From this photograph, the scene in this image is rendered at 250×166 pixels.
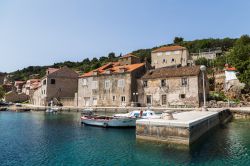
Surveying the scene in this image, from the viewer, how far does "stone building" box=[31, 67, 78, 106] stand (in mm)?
58156

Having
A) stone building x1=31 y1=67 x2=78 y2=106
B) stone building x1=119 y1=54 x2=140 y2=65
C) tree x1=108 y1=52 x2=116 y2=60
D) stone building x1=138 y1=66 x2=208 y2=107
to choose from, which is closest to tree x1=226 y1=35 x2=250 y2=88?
stone building x1=138 y1=66 x2=208 y2=107

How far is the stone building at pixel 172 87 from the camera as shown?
120ft

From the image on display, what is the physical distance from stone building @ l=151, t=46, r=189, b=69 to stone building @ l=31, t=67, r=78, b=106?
2756cm

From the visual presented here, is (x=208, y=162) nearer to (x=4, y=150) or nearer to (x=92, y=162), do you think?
(x=92, y=162)

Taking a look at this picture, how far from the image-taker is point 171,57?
2549 inches

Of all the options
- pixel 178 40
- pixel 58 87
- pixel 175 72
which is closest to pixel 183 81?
pixel 175 72

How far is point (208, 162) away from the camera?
11141 mm

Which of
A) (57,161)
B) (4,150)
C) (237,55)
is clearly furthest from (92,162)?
(237,55)

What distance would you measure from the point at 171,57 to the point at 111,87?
27.5 meters

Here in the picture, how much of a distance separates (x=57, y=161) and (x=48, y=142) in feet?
17.9

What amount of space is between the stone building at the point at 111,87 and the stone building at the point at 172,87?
235 centimetres

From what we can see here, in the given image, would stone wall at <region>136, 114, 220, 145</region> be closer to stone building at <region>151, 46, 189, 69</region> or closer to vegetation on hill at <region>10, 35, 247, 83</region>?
vegetation on hill at <region>10, 35, 247, 83</region>

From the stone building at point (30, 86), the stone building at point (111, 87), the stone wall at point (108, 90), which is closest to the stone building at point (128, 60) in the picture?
the stone building at point (111, 87)

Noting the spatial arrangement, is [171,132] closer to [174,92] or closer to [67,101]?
[174,92]
